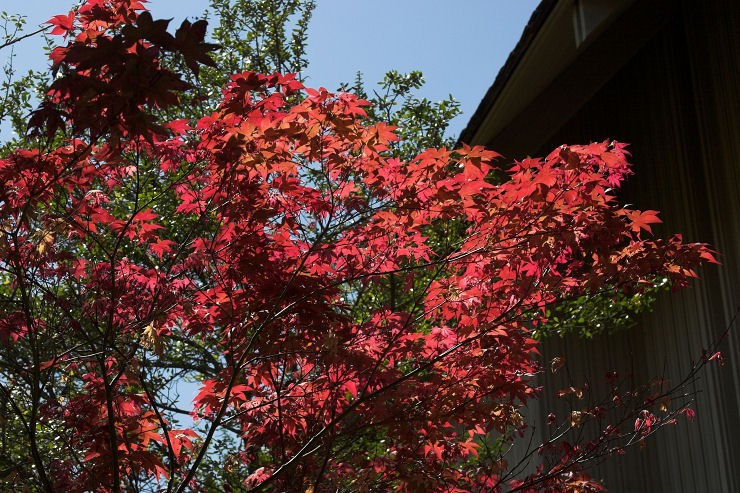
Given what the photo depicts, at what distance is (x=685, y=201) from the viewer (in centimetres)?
658

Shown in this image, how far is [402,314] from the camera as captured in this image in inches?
121

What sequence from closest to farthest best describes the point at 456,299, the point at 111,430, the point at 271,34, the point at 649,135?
the point at 111,430
the point at 456,299
the point at 271,34
the point at 649,135

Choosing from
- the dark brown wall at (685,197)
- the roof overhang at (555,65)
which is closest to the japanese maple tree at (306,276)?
the roof overhang at (555,65)

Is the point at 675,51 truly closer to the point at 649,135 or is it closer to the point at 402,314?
the point at 649,135

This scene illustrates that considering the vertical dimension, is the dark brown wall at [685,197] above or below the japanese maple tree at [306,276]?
above

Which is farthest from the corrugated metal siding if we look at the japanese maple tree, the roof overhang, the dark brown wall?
the japanese maple tree

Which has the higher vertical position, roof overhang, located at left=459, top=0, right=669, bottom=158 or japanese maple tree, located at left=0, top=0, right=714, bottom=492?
roof overhang, located at left=459, top=0, right=669, bottom=158

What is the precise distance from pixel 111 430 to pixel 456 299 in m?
1.26

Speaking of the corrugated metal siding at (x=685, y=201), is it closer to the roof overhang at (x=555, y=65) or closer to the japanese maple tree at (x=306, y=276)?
the roof overhang at (x=555, y=65)

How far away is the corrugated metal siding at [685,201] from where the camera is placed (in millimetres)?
5812

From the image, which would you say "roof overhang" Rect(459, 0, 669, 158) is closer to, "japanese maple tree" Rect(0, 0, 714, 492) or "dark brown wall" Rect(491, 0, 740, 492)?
"dark brown wall" Rect(491, 0, 740, 492)

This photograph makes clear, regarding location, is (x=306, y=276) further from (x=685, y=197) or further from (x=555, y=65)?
(x=685, y=197)

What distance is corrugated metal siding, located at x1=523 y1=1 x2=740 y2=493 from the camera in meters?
5.81

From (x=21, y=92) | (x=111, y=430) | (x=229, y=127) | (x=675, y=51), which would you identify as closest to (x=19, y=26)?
(x=21, y=92)
